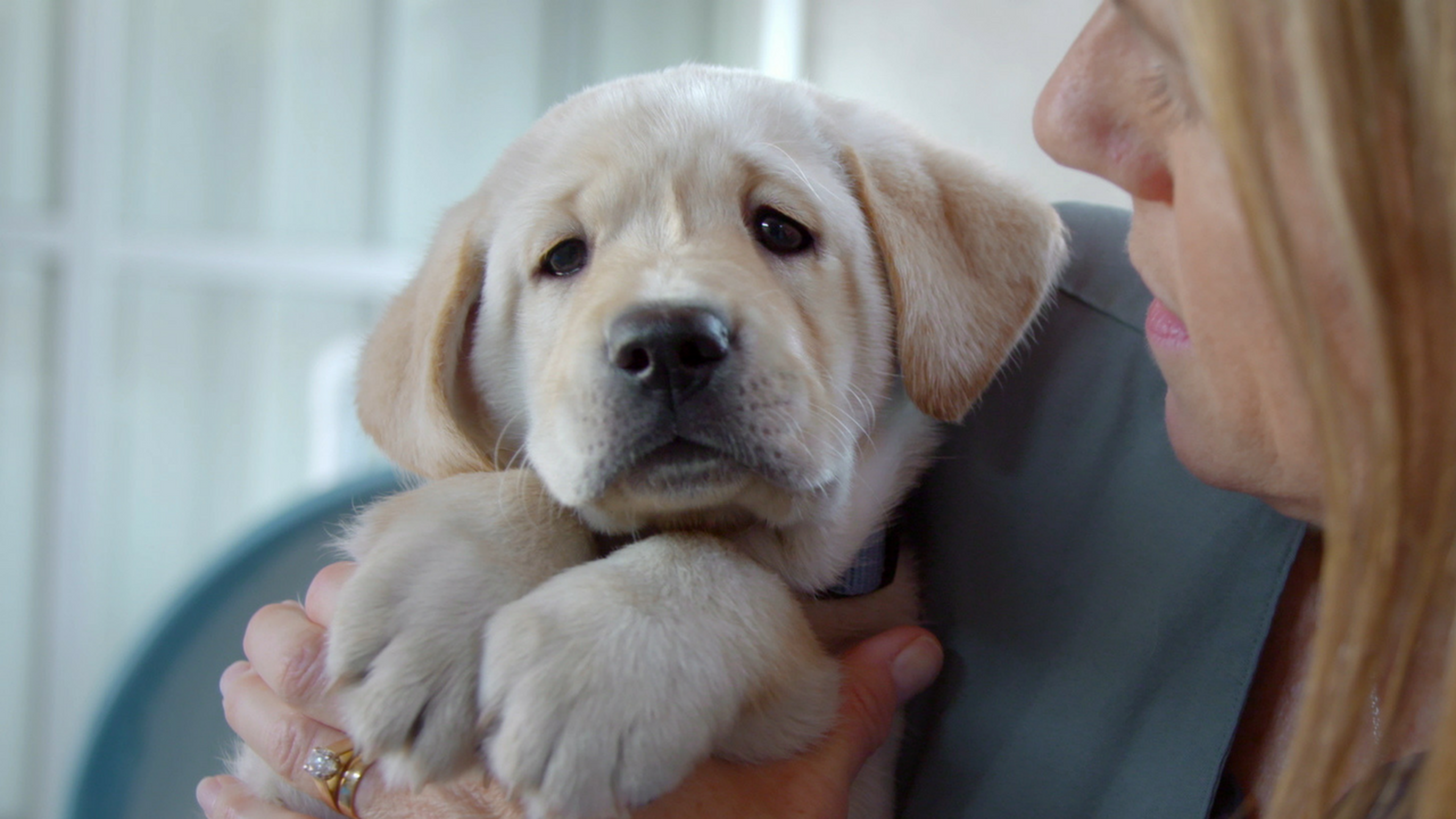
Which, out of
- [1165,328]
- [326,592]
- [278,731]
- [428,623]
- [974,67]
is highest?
[974,67]

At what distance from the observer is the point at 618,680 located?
79 cm

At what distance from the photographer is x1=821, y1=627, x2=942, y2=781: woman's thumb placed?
0.99 m

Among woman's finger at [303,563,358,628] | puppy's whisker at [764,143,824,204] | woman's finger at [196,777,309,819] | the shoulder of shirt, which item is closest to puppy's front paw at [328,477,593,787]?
woman's finger at [303,563,358,628]

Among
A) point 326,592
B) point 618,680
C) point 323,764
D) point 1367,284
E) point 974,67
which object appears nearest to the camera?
point 1367,284

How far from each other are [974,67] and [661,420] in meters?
2.64

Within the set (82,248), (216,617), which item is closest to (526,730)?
(216,617)

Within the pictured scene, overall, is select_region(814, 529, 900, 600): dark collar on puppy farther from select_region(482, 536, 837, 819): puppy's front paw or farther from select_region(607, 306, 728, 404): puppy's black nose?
select_region(607, 306, 728, 404): puppy's black nose

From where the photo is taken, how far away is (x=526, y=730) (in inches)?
30.1

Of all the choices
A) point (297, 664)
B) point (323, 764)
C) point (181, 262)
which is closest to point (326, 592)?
point (297, 664)

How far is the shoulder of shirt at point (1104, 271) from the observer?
1.26 metres

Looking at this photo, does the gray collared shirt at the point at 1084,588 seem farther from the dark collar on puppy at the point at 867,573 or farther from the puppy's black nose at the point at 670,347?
the puppy's black nose at the point at 670,347

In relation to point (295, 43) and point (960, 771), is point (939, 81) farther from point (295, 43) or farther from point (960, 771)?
point (960, 771)

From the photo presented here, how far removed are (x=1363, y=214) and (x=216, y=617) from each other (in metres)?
1.53

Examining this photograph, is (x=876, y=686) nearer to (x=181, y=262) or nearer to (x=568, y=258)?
(x=568, y=258)
